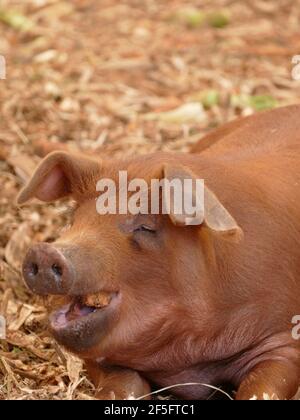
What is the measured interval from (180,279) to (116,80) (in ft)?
14.4

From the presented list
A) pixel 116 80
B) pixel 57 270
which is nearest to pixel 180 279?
pixel 57 270

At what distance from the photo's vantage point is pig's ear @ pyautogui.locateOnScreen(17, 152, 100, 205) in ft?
16.8

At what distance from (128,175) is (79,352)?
29.3 inches

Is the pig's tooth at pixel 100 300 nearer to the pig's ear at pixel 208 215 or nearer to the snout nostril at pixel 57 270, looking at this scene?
the snout nostril at pixel 57 270

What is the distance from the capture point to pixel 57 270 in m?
4.51

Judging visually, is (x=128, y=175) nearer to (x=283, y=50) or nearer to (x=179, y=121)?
(x=179, y=121)

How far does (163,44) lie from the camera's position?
967 cm

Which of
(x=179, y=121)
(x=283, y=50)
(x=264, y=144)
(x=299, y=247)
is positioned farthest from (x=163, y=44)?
(x=299, y=247)

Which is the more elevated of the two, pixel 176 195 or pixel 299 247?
pixel 176 195

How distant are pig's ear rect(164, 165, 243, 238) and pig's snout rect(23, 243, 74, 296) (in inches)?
18.0

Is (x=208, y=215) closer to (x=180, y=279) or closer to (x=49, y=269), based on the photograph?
(x=180, y=279)

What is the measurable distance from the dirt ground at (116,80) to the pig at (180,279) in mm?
871

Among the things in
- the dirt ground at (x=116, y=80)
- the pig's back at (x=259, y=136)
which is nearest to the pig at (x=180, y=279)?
the pig's back at (x=259, y=136)

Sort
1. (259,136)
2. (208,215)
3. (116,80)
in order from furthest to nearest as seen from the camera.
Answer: (116,80)
(259,136)
(208,215)
